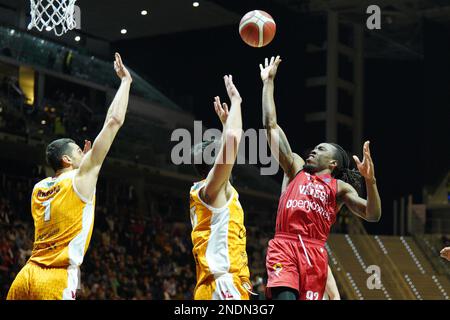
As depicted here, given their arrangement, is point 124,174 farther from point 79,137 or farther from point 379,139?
point 379,139

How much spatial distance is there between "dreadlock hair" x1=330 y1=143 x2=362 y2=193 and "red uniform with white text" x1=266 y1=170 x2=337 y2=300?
0.18 meters

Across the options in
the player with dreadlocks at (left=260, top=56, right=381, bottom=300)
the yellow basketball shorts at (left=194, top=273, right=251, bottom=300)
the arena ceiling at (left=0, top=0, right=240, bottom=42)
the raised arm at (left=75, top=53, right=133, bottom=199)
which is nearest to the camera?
the yellow basketball shorts at (left=194, top=273, right=251, bottom=300)

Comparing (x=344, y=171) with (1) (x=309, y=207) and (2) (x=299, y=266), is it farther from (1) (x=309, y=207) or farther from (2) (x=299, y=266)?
(2) (x=299, y=266)

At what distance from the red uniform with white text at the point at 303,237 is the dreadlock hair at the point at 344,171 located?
0.18 m

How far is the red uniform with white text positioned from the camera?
22.3 ft

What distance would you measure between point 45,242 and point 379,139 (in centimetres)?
2451

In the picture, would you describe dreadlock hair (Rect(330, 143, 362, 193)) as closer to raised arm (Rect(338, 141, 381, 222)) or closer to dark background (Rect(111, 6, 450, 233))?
raised arm (Rect(338, 141, 381, 222))

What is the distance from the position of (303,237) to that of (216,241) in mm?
1136

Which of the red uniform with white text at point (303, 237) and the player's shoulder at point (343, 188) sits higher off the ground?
the player's shoulder at point (343, 188)

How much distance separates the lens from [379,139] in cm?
2972

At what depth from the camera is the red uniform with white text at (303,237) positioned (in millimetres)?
6789

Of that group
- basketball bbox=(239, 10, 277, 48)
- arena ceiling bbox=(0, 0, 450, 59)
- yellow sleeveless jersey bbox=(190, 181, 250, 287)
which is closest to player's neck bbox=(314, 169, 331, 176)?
yellow sleeveless jersey bbox=(190, 181, 250, 287)

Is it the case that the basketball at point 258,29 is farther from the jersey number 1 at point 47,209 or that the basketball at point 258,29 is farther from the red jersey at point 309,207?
the jersey number 1 at point 47,209

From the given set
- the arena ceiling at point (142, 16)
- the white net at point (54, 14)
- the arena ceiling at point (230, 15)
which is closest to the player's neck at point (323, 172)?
the white net at point (54, 14)
